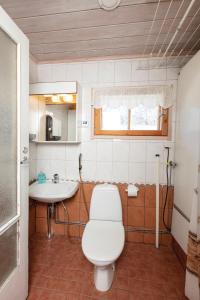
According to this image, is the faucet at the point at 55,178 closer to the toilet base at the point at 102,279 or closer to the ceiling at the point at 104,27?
the toilet base at the point at 102,279

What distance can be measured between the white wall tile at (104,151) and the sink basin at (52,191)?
45cm

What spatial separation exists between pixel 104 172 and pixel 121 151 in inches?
13.3

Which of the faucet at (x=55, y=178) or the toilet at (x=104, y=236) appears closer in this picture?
the toilet at (x=104, y=236)

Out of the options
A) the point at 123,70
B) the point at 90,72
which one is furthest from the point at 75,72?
the point at 123,70

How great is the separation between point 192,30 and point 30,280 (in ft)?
8.76

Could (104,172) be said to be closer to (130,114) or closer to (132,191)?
(132,191)

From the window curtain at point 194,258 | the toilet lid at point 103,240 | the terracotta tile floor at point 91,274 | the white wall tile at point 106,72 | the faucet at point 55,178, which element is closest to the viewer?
the window curtain at point 194,258

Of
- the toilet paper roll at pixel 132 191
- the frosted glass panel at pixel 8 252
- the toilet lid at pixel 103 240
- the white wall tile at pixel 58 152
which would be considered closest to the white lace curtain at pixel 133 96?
the white wall tile at pixel 58 152

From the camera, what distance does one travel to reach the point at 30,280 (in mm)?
1563

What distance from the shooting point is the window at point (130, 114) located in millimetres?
2023

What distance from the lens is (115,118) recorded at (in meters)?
2.12

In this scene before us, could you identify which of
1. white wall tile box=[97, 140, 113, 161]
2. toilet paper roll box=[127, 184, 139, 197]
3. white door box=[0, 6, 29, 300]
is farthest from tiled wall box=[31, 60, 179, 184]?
white door box=[0, 6, 29, 300]

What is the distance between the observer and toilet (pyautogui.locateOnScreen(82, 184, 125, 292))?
1.34 metres

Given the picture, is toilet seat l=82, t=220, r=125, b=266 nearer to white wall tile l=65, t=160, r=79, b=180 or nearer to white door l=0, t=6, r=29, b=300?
white door l=0, t=6, r=29, b=300
